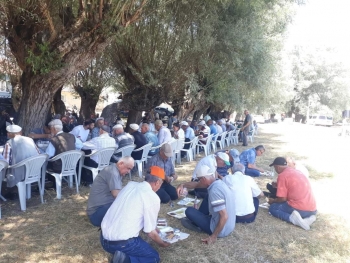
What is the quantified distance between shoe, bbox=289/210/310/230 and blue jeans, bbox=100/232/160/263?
2708 mm

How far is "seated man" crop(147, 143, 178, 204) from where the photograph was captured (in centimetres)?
623

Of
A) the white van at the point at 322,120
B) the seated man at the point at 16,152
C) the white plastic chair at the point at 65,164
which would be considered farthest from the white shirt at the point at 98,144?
the white van at the point at 322,120

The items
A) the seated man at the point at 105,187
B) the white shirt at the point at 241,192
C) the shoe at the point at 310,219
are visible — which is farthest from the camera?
the shoe at the point at 310,219

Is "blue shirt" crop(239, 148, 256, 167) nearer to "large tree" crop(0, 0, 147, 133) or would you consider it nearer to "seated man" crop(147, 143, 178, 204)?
"seated man" crop(147, 143, 178, 204)

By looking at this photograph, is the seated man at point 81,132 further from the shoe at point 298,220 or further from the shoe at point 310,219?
the shoe at point 310,219

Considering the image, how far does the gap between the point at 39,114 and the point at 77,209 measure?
3.53 m

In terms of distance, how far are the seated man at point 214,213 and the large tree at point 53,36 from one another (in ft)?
13.9

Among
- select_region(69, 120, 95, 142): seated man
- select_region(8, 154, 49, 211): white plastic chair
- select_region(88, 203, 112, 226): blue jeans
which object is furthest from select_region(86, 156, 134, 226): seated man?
select_region(69, 120, 95, 142): seated man

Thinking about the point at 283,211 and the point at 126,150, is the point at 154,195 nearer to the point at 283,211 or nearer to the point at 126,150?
the point at 283,211

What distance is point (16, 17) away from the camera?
8094 mm

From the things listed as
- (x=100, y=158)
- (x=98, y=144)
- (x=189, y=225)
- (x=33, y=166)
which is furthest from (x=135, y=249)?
(x=98, y=144)

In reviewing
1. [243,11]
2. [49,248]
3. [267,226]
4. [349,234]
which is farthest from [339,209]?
[243,11]

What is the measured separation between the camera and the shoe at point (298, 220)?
5278mm

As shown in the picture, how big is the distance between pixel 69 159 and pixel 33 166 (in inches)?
31.1
